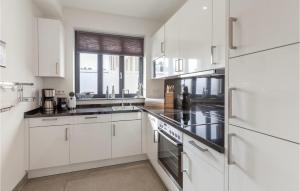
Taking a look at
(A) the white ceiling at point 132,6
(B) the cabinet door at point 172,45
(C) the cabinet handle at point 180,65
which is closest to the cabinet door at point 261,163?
(C) the cabinet handle at point 180,65

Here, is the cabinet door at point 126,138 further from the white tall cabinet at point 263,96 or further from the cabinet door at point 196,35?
the white tall cabinet at point 263,96

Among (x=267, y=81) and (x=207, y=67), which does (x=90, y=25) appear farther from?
(x=267, y=81)

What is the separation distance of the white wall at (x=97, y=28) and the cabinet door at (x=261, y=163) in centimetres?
255

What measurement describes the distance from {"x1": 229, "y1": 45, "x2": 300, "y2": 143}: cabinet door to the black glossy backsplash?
3.44 feet

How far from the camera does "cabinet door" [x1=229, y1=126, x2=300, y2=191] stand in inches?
27.5

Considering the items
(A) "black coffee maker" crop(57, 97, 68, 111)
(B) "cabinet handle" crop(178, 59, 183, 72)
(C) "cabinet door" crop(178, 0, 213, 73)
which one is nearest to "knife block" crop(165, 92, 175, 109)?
(B) "cabinet handle" crop(178, 59, 183, 72)

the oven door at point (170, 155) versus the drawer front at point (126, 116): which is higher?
the drawer front at point (126, 116)

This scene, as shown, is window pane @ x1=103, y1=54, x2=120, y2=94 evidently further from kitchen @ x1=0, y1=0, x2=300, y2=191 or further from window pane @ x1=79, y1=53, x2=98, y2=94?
window pane @ x1=79, y1=53, x2=98, y2=94

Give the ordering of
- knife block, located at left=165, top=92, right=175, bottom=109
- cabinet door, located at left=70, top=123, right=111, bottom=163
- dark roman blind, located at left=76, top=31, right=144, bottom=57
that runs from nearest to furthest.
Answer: cabinet door, located at left=70, top=123, right=111, bottom=163
knife block, located at left=165, top=92, right=175, bottom=109
dark roman blind, located at left=76, top=31, right=144, bottom=57

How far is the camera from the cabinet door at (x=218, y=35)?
1440mm

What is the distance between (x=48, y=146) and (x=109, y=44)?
1945mm

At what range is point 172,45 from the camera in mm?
2367

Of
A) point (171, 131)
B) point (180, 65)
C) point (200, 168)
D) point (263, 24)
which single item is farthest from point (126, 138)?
point (263, 24)

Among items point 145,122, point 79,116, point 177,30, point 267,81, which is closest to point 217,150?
point 267,81
